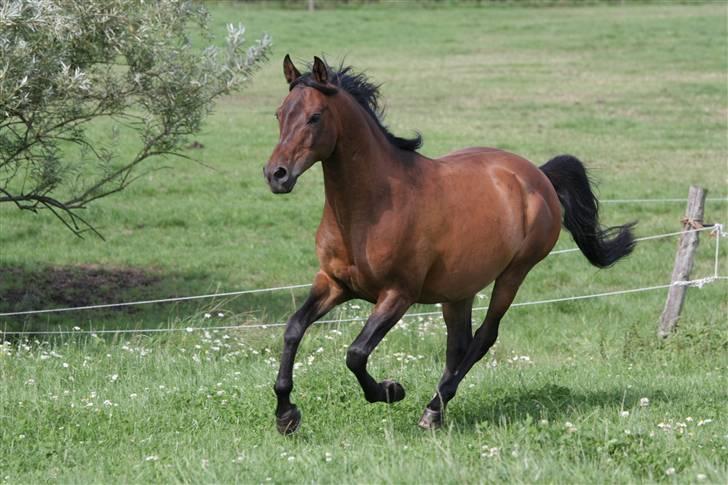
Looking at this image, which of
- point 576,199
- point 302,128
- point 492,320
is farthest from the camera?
point 576,199

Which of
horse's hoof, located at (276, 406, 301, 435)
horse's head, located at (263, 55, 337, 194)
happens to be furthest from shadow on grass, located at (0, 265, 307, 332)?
horse's head, located at (263, 55, 337, 194)

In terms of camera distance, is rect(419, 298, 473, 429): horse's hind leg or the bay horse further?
rect(419, 298, 473, 429): horse's hind leg

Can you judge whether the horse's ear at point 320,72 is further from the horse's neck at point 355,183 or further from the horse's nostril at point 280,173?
the horse's nostril at point 280,173

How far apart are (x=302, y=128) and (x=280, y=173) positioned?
1.20 ft

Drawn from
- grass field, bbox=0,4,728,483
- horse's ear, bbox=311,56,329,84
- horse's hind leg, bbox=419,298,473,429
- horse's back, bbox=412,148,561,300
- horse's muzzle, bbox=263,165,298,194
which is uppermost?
horse's ear, bbox=311,56,329,84

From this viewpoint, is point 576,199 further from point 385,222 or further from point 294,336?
point 294,336

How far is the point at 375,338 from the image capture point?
715 cm

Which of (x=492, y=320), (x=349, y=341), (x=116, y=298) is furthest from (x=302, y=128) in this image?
(x=116, y=298)

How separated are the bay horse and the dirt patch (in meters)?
6.78

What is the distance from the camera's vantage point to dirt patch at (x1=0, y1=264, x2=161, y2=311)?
1362cm

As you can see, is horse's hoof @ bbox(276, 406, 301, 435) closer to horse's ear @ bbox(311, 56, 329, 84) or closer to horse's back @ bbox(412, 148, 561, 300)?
horse's back @ bbox(412, 148, 561, 300)

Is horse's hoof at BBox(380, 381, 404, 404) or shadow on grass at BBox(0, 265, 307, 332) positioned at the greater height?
horse's hoof at BBox(380, 381, 404, 404)

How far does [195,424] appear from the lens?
293 inches

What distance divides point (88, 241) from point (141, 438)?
988cm
